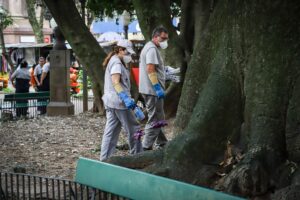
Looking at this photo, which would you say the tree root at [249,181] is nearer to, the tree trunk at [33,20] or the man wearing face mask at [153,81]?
the man wearing face mask at [153,81]

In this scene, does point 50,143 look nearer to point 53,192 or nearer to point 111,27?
point 53,192

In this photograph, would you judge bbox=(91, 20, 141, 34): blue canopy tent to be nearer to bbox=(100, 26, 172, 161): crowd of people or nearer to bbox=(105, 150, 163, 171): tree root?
bbox=(100, 26, 172, 161): crowd of people

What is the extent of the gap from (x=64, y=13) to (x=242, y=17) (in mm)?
10301

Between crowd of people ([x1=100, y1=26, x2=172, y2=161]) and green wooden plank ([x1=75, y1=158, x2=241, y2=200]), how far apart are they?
2.60 meters

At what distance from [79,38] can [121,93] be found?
804cm

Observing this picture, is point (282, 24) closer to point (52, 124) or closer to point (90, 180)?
point (90, 180)

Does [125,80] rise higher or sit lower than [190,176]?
higher

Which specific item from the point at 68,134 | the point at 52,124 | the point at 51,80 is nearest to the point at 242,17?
the point at 68,134

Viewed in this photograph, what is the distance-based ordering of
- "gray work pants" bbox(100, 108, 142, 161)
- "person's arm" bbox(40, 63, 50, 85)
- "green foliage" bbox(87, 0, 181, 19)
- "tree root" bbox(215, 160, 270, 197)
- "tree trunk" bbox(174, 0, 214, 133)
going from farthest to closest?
"person's arm" bbox(40, 63, 50, 85), "green foliage" bbox(87, 0, 181, 19), "gray work pants" bbox(100, 108, 142, 161), "tree trunk" bbox(174, 0, 214, 133), "tree root" bbox(215, 160, 270, 197)

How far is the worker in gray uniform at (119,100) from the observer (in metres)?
7.78

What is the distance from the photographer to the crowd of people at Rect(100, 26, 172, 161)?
7896 mm

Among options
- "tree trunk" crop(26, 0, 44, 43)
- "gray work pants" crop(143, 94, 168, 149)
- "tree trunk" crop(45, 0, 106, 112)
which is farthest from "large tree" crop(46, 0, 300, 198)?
"tree trunk" crop(26, 0, 44, 43)

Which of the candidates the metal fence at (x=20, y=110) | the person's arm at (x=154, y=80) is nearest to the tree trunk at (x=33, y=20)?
the metal fence at (x=20, y=110)

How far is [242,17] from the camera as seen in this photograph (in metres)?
5.80
